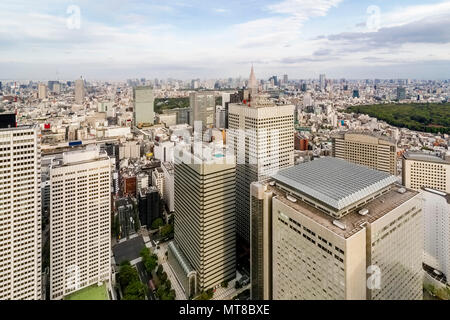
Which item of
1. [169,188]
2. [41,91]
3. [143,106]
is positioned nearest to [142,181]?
[169,188]

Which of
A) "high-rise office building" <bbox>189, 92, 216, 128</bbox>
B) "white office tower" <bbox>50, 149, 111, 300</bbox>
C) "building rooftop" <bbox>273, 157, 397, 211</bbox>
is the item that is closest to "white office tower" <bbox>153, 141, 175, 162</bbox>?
"high-rise office building" <bbox>189, 92, 216, 128</bbox>

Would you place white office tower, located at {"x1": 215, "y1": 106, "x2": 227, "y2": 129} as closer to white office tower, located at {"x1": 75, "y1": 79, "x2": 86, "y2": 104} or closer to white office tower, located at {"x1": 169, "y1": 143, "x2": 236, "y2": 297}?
white office tower, located at {"x1": 169, "y1": 143, "x2": 236, "y2": 297}

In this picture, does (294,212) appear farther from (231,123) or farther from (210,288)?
(231,123)

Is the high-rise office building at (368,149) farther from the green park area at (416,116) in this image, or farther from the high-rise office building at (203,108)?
the green park area at (416,116)

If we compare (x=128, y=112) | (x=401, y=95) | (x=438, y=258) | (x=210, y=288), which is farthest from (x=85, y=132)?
(x=401, y=95)

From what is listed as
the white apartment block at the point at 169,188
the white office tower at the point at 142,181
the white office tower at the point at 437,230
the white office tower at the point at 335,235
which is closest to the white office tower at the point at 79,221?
the white office tower at the point at 335,235
